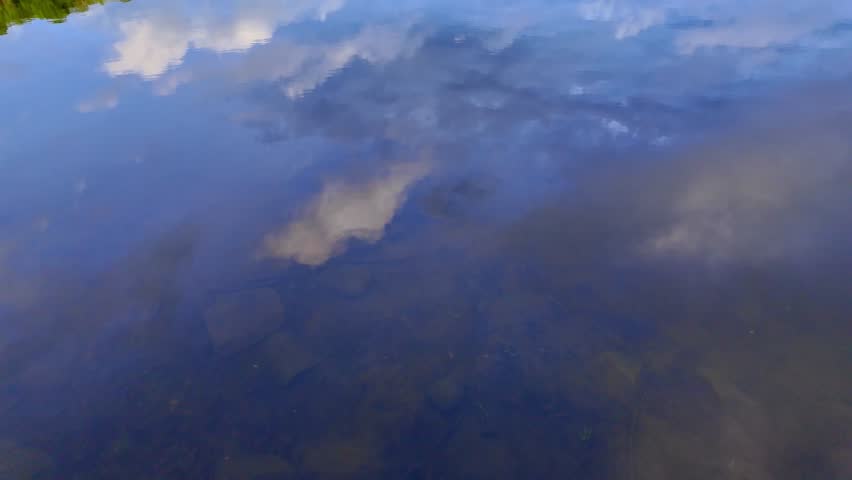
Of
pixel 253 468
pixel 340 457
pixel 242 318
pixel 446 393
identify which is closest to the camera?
pixel 253 468

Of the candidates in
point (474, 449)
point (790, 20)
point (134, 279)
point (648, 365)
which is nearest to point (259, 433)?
point (474, 449)

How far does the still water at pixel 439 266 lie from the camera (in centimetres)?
1232

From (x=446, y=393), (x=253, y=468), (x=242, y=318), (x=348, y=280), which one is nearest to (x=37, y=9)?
(x=242, y=318)

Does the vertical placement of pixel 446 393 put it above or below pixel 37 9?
below

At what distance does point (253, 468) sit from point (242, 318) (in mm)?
4637

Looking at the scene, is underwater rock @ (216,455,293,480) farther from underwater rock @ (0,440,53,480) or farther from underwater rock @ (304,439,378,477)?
underwater rock @ (0,440,53,480)

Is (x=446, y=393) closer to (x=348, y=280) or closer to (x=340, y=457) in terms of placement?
(x=340, y=457)

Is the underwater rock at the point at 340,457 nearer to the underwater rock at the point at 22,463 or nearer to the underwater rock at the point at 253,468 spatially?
the underwater rock at the point at 253,468

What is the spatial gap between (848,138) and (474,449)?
63.5ft

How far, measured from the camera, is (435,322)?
15.0 meters

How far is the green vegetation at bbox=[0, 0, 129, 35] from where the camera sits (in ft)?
134

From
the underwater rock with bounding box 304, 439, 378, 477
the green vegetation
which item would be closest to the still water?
the underwater rock with bounding box 304, 439, 378, 477

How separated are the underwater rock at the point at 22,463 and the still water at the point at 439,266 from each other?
0.11 metres

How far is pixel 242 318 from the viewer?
15.4 metres
